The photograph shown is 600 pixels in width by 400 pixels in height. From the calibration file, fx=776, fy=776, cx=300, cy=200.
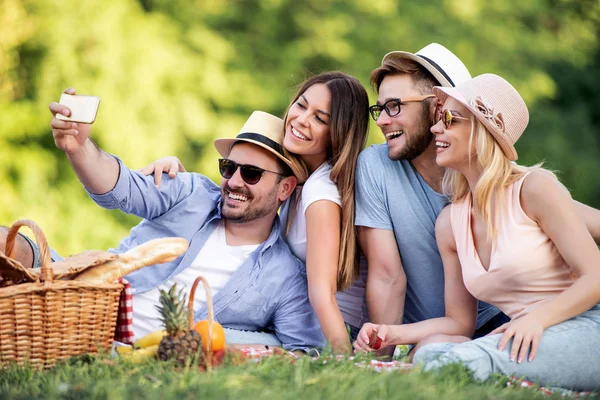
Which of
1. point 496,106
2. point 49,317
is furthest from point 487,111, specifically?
point 49,317

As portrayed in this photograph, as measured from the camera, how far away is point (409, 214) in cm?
446

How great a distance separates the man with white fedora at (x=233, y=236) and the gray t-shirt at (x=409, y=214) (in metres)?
0.53

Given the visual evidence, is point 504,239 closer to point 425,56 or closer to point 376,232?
point 376,232

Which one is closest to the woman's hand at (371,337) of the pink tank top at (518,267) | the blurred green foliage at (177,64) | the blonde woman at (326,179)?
the blonde woman at (326,179)

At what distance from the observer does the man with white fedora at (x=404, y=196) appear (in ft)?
14.6

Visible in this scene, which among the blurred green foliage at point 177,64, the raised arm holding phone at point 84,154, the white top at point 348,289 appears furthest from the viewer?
the blurred green foliage at point 177,64

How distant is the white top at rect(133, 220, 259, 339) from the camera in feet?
14.4

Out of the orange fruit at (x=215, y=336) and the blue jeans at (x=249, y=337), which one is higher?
the orange fruit at (x=215, y=336)

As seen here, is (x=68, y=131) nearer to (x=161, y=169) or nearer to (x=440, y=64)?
(x=161, y=169)

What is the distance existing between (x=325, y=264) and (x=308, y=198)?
0.40 meters

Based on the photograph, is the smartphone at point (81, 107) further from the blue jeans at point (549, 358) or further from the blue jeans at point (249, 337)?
the blue jeans at point (549, 358)

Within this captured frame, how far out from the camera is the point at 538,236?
12.3ft

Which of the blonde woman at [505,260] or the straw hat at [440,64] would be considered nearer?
the blonde woman at [505,260]

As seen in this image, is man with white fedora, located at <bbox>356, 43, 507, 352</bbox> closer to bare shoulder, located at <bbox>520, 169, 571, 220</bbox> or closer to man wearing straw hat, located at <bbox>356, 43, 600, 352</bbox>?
man wearing straw hat, located at <bbox>356, 43, 600, 352</bbox>
